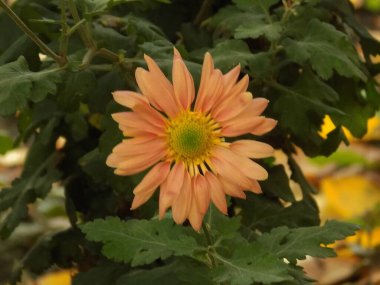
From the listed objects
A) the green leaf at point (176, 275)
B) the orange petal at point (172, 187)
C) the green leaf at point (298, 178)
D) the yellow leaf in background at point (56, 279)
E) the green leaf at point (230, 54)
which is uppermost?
the orange petal at point (172, 187)

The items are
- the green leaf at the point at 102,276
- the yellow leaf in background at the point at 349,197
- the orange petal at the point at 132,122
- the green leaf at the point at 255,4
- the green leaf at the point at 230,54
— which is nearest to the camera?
the orange petal at the point at 132,122

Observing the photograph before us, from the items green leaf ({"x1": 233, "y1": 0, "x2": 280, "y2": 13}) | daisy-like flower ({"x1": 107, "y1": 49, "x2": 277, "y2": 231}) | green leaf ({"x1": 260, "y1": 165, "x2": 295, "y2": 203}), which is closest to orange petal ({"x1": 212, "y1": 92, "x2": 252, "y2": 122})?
daisy-like flower ({"x1": 107, "y1": 49, "x2": 277, "y2": 231})

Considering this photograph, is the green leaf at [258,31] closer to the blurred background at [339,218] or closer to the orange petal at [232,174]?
the orange petal at [232,174]

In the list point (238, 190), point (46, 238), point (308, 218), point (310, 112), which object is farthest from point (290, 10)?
point (46, 238)

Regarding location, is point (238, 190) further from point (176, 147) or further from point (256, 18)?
point (256, 18)

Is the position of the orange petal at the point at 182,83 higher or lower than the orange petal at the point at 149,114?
higher

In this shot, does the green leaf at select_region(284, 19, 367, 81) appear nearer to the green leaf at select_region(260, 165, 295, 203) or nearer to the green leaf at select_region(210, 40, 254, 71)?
the green leaf at select_region(210, 40, 254, 71)

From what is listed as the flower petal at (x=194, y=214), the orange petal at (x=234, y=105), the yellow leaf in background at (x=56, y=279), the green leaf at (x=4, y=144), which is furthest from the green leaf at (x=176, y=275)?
the yellow leaf in background at (x=56, y=279)

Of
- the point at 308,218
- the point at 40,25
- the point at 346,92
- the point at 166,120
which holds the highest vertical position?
the point at 166,120

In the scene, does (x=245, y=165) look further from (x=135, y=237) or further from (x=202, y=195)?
(x=135, y=237)
